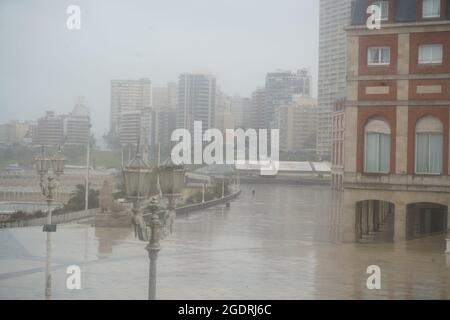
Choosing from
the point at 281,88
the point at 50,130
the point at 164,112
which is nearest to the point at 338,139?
the point at 281,88

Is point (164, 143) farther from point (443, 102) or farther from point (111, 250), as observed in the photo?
point (443, 102)

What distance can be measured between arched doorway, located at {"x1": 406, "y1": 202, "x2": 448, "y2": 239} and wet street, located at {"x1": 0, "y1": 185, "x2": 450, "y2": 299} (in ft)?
3.49

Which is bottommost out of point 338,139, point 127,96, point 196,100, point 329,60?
point 338,139

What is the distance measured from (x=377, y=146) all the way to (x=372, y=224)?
6.44 m

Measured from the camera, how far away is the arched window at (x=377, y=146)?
28547 millimetres

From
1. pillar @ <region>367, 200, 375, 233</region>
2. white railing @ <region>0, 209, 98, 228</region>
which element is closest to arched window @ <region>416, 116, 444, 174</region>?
pillar @ <region>367, 200, 375, 233</region>

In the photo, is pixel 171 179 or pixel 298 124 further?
pixel 298 124

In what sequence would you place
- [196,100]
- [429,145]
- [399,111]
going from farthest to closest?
1. [196,100]
2. [399,111]
3. [429,145]

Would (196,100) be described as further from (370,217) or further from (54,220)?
(370,217)

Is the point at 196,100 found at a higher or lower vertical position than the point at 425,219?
higher

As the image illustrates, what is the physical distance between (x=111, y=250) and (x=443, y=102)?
1383 centimetres

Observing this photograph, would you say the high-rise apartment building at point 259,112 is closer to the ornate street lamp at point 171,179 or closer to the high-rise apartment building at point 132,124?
the high-rise apartment building at point 132,124

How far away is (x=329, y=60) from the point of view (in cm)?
6962

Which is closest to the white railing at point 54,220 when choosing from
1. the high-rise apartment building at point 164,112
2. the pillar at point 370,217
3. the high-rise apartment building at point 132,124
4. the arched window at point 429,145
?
the high-rise apartment building at point 132,124
